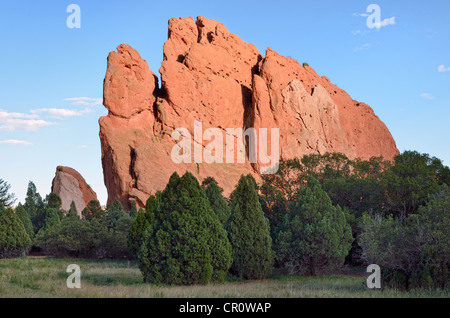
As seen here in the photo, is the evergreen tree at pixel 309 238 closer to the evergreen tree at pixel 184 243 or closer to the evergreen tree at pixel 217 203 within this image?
the evergreen tree at pixel 217 203

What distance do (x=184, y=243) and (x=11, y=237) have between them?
77.4ft

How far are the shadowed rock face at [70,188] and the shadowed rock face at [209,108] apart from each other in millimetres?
10444

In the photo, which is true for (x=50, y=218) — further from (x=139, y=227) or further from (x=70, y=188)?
(x=139, y=227)

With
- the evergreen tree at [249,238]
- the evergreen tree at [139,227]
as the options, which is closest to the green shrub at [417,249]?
the evergreen tree at [249,238]

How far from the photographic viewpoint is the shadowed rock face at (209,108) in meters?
56.0

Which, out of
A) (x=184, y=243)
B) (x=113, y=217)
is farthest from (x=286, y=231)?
(x=113, y=217)

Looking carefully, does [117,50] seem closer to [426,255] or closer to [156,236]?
[156,236]

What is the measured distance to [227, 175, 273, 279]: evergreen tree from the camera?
745 inches

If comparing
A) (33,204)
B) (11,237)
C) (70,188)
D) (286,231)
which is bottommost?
(11,237)

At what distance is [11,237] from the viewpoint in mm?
34156

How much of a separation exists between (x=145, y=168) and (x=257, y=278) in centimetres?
3671

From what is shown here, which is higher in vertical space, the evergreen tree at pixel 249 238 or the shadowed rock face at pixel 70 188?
the shadowed rock face at pixel 70 188

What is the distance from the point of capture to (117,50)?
59969mm
